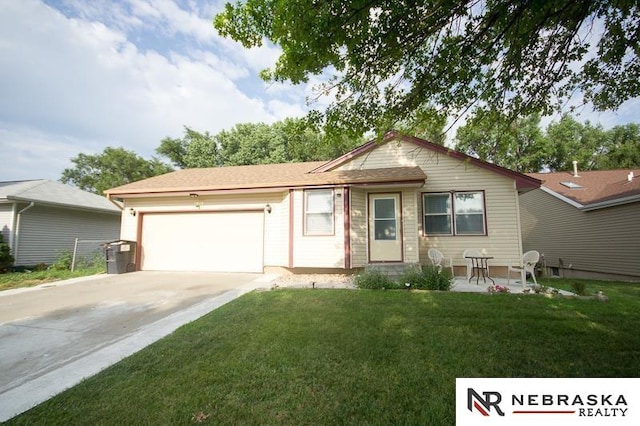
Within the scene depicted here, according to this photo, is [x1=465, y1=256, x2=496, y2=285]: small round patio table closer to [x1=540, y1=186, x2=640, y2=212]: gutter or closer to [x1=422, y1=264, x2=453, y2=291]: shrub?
[x1=422, y1=264, x2=453, y2=291]: shrub

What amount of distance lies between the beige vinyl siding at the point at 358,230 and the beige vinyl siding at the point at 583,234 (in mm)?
10324

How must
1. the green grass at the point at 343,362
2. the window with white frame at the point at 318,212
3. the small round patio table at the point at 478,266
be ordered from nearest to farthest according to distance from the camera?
1. the green grass at the point at 343,362
2. the small round patio table at the point at 478,266
3. the window with white frame at the point at 318,212

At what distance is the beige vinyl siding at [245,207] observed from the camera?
10.3 m

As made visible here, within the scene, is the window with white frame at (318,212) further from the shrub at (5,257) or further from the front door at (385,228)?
the shrub at (5,257)

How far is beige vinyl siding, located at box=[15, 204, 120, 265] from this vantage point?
39.8 ft

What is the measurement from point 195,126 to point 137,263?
21561mm

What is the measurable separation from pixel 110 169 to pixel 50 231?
26.5 metres

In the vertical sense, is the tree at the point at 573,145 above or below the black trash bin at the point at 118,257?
above

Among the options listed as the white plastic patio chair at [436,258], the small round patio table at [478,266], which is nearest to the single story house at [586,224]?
the small round patio table at [478,266]

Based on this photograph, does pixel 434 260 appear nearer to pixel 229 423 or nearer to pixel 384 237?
pixel 384 237

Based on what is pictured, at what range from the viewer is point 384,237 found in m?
9.71

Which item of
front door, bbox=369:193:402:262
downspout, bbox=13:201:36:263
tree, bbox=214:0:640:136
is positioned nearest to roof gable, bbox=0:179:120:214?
downspout, bbox=13:201:36:263

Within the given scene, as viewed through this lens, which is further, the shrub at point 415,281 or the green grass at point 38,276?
the green grass at point 38,276

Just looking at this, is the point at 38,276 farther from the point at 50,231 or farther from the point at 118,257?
the point at 50,231
